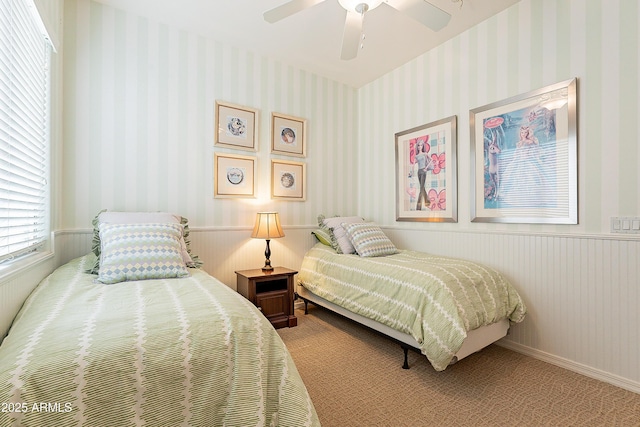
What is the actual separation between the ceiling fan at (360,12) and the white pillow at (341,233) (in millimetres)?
1776

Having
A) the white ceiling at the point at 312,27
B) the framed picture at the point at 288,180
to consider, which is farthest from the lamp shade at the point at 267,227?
the white ceiling at the point at 312,27

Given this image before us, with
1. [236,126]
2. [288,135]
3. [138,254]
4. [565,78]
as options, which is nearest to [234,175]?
[236,126]

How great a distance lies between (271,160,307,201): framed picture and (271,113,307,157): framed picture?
5.4 inches

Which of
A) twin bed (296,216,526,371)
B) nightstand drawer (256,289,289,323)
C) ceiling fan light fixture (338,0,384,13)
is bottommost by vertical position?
nightstand drawer (256,289,289,323)

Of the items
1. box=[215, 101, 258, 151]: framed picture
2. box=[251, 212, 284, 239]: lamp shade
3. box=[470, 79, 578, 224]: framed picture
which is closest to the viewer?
box=[470, 79, 578, 224]: framed picture

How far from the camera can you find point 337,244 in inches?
122

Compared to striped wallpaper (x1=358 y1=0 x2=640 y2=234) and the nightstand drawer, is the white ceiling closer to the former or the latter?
striped wallpaper (x1=358 y1=0 x2=640 y2=234)

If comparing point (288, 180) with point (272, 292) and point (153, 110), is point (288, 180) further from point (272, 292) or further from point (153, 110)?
point (153, 110)

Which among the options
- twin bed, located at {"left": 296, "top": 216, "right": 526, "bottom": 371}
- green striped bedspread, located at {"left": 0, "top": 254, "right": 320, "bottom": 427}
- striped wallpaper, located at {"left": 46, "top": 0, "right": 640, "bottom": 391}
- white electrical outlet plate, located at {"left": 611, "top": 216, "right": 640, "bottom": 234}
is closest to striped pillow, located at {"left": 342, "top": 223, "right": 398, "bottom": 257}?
twin bed, located at {"left": 296, "top": 216, "right": 526, "bottom": 371}

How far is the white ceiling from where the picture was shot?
7.94 ft

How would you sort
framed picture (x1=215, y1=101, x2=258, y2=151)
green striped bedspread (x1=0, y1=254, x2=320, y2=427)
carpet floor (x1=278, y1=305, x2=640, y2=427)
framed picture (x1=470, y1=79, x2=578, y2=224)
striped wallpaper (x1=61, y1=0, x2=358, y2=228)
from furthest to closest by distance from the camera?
framed picture (x1=215, y1=101, x2=258, y2=151) → striped wallpaper (x1=61, y1=0, x2=358, y2=228) → framed picture (x1=470, y1=79, x2=578, y2=224) → carpet floor (x1=278, y1=305, x2=640, y2=427) → green striped bedspread (x1=0, y1=254, x2=320, y2=427)

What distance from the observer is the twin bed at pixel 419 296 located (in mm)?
1861

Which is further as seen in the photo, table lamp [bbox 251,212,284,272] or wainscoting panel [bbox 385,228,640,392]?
table lamp [bbox 251,212,284,272]

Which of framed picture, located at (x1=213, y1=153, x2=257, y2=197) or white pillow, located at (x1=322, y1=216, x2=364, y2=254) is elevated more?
framed picture, located at (x1=213, y1=153, x2=257, y2=197)
